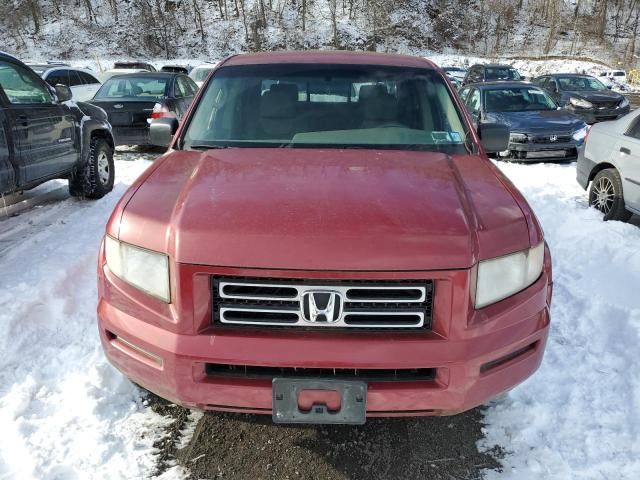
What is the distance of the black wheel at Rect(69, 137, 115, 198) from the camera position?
273 inches

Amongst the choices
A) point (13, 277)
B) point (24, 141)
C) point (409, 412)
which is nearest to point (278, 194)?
point (409, 412)

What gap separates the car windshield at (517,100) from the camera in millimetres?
10953

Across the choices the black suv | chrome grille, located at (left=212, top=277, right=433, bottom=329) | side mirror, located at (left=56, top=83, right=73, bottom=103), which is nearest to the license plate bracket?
chrome grille, located at (left=212, top=277, right=433, bottom=329)

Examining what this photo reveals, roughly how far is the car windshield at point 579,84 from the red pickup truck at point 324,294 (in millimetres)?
16060

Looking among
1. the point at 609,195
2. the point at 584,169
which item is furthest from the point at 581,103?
the point at 609,195

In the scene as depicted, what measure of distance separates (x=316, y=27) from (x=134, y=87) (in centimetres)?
4421

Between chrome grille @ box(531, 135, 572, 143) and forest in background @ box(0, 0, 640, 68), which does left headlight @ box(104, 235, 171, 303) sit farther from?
forest in background @ box(0, 0, 640, 68)

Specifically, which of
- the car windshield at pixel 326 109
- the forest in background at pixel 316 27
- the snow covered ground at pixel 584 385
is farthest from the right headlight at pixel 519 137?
the forest in background at pixel 316 27

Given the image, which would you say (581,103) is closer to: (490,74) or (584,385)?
(584,385)

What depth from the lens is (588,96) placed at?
15.3 metres

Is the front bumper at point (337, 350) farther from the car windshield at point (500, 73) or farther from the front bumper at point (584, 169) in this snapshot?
the car windshield at point (500, 73)

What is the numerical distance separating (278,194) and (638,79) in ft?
138

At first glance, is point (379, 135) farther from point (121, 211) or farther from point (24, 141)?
point (24, 141)

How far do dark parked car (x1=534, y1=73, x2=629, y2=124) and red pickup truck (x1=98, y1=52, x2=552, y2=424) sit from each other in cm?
1303
